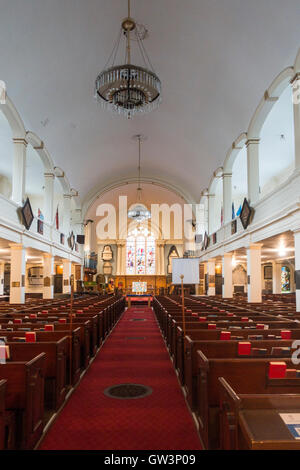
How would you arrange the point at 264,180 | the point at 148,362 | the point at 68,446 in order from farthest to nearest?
1. the point at 264,180
2. the point at 148,362
3. the point at 68,446

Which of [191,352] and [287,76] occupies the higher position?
[287,76]

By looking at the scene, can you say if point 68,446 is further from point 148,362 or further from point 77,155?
point 77,155

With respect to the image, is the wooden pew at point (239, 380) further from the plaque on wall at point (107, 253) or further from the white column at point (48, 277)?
the plaque on wall at point (107, 253)

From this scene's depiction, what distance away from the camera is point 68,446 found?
10.2 feet

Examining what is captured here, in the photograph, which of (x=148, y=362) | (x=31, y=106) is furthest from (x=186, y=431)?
(x=31, y=106)

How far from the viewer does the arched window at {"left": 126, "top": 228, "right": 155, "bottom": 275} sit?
93.2 ft

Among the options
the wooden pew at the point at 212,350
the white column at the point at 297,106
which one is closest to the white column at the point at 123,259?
the white column at the point at 297,106

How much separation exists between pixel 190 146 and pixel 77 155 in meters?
5.01

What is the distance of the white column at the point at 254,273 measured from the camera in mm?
11883

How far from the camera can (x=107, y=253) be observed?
91.7 ft

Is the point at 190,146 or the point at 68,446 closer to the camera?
the point at 68,446

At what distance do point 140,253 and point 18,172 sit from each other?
1766 centimetres

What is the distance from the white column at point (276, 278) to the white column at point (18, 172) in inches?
577

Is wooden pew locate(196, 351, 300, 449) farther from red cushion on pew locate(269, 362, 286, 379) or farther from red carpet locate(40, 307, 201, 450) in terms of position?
red carpet locate(40, 307, 201, 450)
